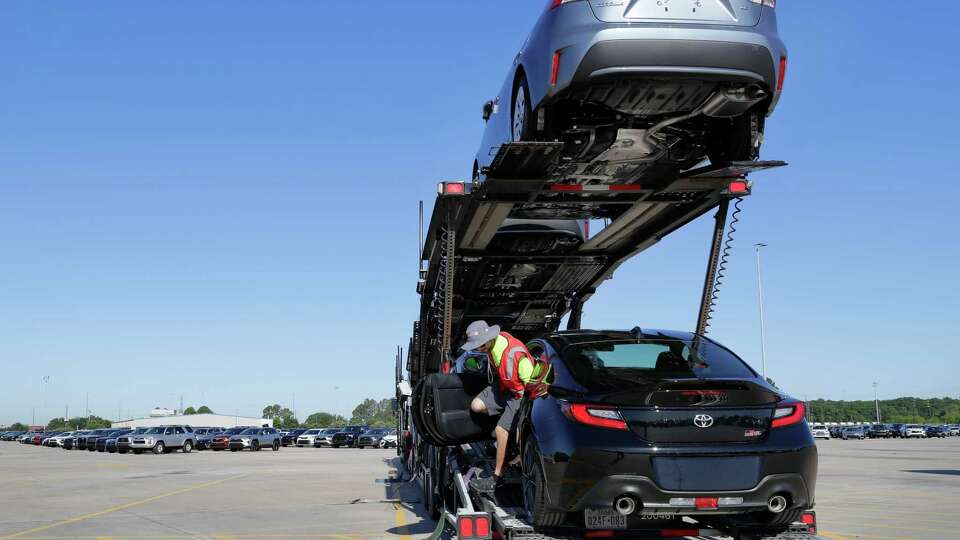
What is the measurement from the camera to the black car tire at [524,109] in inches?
264

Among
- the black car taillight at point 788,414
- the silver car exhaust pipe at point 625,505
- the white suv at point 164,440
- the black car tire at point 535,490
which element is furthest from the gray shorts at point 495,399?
the white suv at point 164,440

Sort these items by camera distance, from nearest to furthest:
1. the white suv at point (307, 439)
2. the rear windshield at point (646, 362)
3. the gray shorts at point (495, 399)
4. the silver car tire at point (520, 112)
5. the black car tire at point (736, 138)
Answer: the rear windshield at point (646, 362)
the gray shorts at point (495, 399)
the black car tire at point (736, 138)
the silver car tire at point (520, 112)
the white suv at point (307, 439)

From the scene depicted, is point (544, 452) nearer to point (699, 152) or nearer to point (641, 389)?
point (641, 389)

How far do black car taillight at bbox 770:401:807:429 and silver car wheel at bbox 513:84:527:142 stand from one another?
9.97 ft

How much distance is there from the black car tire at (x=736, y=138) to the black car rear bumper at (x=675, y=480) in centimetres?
291

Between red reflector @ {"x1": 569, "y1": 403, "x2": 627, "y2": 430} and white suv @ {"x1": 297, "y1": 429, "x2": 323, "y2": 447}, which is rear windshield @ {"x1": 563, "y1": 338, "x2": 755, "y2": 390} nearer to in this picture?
red reflector @ {"x1": 569, "y1": 403, "x2": 627, "y2": 430}

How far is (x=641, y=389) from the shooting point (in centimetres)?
463

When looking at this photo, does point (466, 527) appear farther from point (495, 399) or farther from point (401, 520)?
point (401, 520)

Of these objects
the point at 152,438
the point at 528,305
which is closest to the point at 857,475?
the point at 528,305

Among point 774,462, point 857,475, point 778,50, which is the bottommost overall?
point 857,475

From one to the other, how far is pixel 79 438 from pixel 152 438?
14.9 metres

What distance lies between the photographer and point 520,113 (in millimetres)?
7004

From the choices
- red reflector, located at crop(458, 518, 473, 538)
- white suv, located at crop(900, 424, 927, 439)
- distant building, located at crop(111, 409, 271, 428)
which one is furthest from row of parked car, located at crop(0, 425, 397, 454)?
distant building, located at crop(111, 409, 271, 428)

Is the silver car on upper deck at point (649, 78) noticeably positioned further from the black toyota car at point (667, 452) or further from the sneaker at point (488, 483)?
the sneaker at point (488, 483)
